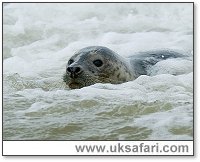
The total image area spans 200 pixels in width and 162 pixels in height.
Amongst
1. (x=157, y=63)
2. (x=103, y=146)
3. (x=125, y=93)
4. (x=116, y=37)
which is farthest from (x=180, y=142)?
(x=116, y=37)

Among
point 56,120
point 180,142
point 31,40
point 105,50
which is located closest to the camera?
point 180,142

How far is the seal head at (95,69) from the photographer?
5578 millimetres

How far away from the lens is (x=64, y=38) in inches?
360

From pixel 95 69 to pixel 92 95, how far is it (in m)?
0.63

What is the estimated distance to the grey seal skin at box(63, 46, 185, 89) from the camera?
558 cm

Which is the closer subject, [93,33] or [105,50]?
[105,50]

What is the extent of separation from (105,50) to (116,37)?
3.32 meters

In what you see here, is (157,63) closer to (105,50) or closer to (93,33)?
(105,50)

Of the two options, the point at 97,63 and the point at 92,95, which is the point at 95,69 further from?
the point at 92,95

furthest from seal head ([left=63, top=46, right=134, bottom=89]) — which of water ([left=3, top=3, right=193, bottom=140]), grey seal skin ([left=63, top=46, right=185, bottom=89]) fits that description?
water ([left=3, top=3, right=193, bottom=140])

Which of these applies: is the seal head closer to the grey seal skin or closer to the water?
the grey seal skin
